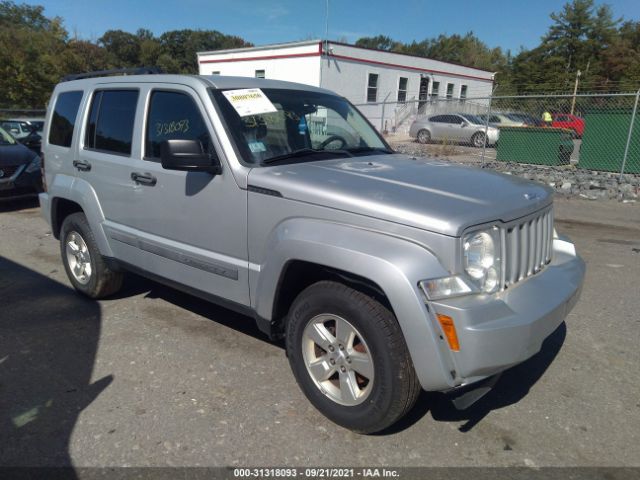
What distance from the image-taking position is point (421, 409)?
119 inches

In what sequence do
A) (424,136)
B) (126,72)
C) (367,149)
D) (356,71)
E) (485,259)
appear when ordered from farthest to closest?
(356,71) < (424,136) < (126,72) < (367,149) < (485,259)

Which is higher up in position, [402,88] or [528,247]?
[402,88]

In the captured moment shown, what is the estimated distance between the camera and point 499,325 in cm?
226

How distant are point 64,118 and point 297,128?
2.55 meters

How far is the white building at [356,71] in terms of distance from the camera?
24.5 m

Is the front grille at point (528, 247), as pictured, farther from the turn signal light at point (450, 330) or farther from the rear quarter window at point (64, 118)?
the rear quarter window at point (64, 118)

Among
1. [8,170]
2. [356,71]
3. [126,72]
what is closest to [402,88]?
[356,71]

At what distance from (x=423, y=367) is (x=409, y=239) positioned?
61cm

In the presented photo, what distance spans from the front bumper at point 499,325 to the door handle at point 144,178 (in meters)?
2.35

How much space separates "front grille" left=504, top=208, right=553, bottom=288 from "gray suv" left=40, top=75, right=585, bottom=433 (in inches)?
0.6

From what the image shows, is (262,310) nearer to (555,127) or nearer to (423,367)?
(423,367)

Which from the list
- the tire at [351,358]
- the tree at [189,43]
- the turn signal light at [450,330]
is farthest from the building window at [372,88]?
the tree at [189,43]

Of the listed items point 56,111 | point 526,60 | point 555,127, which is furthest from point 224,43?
point 56,111

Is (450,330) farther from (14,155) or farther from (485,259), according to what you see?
(14,155)
